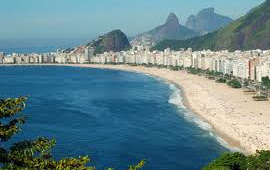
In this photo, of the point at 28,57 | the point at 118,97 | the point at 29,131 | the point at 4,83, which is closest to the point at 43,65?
the point at 28,57

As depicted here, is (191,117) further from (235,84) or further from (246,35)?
(246,35)

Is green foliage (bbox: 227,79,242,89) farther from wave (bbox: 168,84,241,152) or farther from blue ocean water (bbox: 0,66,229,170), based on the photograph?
blue ocean water (bbox: 0,66,229,170)

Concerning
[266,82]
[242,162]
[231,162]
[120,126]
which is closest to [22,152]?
[231,162]

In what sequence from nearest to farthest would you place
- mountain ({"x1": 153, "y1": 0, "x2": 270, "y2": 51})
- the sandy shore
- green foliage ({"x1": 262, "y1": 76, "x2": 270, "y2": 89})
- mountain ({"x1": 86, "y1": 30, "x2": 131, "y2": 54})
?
the sandy shore, green foliage ({"x1": 262, "y1": 76, "x2": 270, "y2": 89}), mountain ({"x1": 153, "y1": 0, "x2": 270, "y2": 51}), mountain ({"x1": 86, "y1": 30, "x2": 131, "y2": 54})

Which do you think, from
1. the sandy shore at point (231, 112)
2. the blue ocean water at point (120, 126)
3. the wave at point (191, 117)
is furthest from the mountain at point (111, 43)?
the wave at point (191, 117)

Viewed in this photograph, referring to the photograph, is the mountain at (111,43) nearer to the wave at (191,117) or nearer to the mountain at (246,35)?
the mountain at (246,35)

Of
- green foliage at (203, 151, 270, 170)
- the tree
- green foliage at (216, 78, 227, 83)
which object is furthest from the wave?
the tree

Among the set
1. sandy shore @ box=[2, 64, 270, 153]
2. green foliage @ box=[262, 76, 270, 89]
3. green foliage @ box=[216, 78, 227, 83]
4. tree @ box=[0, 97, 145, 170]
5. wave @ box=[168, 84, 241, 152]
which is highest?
tree @ box=[0, 97, 145, 170]
